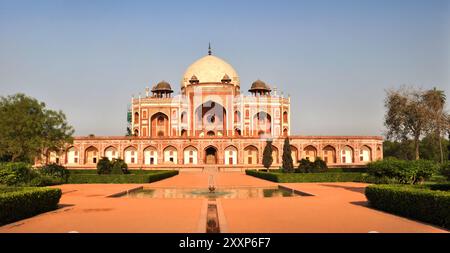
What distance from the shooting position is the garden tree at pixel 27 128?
25766 millimetres

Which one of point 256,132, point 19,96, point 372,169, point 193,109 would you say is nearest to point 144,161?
point 193,109

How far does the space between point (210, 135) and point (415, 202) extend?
38898 millimetres

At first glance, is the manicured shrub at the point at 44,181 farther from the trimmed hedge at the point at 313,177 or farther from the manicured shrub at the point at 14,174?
the trimmed hedge at the point at 313,177

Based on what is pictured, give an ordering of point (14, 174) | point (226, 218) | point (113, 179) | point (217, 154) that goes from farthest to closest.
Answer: point (217, 154), point (113, 179), point (14, 174), point (226, 218)

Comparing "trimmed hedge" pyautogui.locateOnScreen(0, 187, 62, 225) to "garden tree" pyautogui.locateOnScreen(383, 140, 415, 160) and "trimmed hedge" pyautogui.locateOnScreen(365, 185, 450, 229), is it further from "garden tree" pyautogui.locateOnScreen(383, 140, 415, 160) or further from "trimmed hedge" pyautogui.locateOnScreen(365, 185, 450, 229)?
"garden tree" pyautogui.locateOnScreen(383, 140, 415, 160)

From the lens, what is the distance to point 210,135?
47.8 meters

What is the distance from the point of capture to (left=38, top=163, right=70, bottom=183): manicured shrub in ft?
70.7

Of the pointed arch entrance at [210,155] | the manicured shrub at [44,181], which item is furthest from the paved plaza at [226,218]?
the pointed arch entrance at [210,155]

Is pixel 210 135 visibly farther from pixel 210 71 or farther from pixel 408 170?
pixel 408 170

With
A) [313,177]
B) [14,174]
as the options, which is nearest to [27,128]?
[14,174]

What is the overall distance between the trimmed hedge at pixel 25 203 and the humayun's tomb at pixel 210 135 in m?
28.4

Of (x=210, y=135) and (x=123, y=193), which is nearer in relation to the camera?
(x=123, y=193)

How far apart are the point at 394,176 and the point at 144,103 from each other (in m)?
41.1
